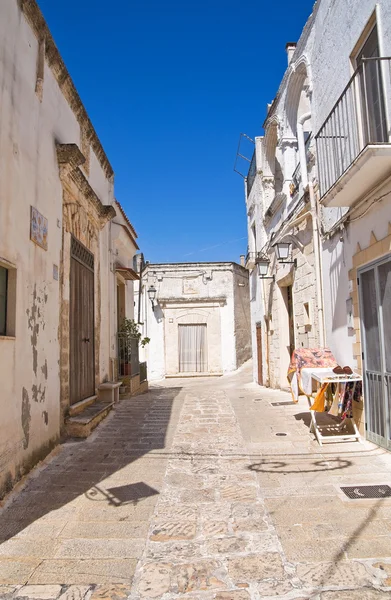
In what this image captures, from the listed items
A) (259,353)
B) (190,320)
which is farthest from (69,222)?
(190,320)

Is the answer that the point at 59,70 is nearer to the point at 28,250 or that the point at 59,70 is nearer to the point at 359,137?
the point at 28,250

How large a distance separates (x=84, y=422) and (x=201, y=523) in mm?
2834

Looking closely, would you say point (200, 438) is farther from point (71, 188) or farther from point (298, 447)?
point (71, 188)

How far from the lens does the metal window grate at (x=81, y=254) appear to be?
6.36 meters

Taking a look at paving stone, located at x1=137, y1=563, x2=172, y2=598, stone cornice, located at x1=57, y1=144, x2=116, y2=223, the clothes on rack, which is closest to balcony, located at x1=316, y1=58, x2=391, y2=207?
the clothes on rack

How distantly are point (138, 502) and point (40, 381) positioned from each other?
1770 millimetres

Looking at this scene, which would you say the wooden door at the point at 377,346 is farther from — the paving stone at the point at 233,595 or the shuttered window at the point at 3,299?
the shuttered window at the point at 3,299

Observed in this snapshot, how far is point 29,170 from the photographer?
4480mm

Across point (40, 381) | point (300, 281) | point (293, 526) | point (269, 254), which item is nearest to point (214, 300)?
point (269, 254)

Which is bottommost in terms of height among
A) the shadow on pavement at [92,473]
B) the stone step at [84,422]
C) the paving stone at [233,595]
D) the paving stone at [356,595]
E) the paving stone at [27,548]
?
the paving stone at [356,595]

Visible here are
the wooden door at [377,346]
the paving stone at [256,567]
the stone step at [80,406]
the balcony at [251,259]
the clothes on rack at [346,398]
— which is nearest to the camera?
the paving stone at [256,567]

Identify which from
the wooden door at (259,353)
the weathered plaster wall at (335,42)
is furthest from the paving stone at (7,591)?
the wooden door at (259,353)

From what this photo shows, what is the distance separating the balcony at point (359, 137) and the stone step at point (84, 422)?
409 cm

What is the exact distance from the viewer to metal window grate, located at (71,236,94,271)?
20.9 feet
